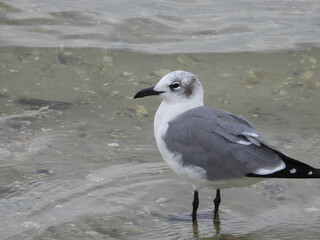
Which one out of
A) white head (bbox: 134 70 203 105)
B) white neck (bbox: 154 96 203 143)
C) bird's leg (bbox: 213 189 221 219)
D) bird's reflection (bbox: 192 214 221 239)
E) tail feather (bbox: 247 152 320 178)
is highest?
white head (bbox: 134 70 203 105)

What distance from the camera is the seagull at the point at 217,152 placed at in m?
4.57

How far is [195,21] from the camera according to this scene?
915 cm

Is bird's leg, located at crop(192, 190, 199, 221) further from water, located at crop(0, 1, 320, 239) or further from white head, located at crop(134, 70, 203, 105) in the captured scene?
white head, located at crop(134, 70, 203, 105)

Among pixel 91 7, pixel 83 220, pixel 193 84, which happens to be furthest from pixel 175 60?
pixel 83 220

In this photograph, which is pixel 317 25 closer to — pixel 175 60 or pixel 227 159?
pixel 175 60

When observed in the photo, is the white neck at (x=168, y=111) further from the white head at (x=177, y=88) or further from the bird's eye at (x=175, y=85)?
the bird's eye at (x=175, y=85)

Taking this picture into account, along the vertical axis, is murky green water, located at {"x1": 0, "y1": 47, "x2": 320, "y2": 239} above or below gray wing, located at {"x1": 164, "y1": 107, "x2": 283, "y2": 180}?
below

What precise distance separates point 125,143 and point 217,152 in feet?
5.68

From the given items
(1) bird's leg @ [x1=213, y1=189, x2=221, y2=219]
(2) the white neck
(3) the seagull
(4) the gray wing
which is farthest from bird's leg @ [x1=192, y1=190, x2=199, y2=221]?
(2) the white neck

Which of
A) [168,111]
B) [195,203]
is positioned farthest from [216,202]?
[168,111]

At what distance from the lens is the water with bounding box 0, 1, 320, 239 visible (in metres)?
5.05

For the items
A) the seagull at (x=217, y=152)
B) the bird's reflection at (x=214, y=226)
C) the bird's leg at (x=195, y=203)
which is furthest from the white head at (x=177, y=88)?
the bird's reflection at (x=214, y=226)

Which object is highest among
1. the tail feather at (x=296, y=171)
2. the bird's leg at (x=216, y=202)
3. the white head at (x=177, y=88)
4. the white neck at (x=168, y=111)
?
the white head at (x=177, y=88)

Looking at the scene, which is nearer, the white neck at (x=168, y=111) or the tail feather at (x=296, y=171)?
the tail feather at (x=296, y=171)
